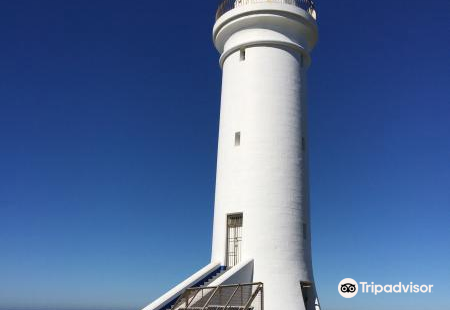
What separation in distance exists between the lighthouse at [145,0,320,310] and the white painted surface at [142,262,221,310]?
0.13ft

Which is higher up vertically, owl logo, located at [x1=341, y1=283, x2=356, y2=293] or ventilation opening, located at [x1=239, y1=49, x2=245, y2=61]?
ventilation opening, located at [x1=239, y1=49, x2=245, y2=61]

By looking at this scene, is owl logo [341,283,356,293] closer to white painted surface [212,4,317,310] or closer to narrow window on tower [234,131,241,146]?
white painted surface [212,4,317,310]

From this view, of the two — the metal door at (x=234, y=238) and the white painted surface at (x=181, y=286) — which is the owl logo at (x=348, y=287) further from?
the white painted surface at (x=181, y=286)

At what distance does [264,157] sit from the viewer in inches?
731

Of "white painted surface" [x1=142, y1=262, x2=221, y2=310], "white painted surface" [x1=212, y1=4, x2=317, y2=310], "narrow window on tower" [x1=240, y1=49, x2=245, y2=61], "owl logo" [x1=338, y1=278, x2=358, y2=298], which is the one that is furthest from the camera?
"narrow window on tower" [x1=240, y1=49, x2=245, y2=61]

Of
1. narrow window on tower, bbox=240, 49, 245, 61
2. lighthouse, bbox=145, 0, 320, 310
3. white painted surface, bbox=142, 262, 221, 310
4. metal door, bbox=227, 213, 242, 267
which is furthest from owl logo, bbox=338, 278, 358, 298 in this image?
narrow window on tower, bbox=240, 49, 245, 61

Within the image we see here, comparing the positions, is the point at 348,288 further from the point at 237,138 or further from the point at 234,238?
the point at 237,138

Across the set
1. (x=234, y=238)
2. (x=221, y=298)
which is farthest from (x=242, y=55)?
(x=221, y=298)

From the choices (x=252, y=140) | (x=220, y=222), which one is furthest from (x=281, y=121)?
(x=220, y=222)

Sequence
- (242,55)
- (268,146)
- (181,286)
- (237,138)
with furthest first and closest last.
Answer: (242,55) < (237,138) < (268,146) < (181,286)

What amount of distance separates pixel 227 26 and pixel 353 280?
12162mm

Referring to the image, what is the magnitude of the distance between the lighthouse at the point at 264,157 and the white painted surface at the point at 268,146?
0.04 m

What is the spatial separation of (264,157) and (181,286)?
5892mm

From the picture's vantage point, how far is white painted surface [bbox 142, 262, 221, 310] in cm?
1493
